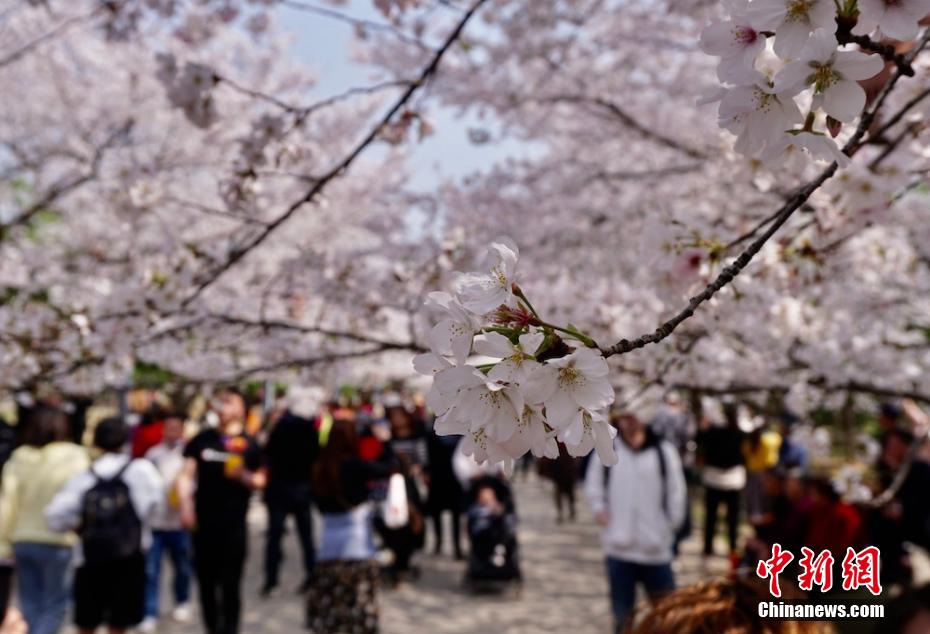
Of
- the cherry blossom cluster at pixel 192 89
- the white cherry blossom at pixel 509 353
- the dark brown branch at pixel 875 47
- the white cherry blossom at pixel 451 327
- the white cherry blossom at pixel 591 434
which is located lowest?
the white cherry blossom at pixel 591 434

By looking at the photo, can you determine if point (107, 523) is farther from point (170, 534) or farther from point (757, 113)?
point (757, 113)

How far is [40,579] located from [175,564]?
5.00 ft

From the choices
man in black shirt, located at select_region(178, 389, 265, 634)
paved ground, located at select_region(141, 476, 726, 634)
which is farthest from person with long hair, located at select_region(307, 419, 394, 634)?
paved ground, located at select_region(141, 476, 726, 634)

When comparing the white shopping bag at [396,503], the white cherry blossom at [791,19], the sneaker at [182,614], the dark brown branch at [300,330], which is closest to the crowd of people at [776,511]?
the white shopping bag at [396,503]

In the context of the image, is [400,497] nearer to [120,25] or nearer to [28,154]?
[120,25]

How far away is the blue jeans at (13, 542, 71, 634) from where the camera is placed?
3818 millimetres

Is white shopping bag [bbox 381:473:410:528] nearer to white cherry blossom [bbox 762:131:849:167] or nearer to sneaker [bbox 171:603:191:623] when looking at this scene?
sneaker [bbox 171:603:191:623]

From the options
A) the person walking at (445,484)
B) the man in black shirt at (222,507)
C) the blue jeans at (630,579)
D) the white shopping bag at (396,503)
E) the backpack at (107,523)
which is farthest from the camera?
the person walking at (445,484)

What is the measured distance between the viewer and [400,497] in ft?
17.1

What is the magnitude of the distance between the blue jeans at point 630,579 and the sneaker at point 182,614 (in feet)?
10.7

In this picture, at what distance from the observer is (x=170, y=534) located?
5242mm

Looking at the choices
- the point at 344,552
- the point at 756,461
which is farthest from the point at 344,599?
the point at 756,461

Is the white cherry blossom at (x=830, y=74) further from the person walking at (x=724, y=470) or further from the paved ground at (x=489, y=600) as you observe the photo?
the person walking at (x=724, y=470)

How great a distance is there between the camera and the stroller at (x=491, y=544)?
598cm
